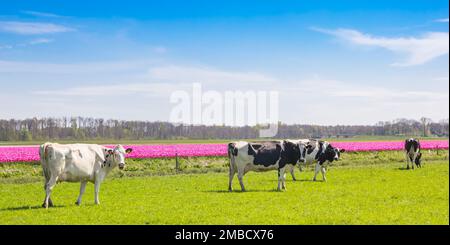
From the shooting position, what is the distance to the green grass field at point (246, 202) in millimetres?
12820

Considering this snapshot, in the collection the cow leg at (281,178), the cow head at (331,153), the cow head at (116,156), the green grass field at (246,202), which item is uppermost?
the cow head at (116,156)

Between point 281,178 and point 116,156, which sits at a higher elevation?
point 116,156

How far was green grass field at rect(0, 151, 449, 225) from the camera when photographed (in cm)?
1282

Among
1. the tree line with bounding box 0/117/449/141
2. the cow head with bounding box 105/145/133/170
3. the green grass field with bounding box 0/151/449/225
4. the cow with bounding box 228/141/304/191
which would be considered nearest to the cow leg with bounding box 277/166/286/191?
the cow with bounding box 228/141/304/191

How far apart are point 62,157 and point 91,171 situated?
1.18m

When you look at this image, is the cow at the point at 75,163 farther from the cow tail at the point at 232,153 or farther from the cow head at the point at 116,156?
the cow tail at the point at 232,153

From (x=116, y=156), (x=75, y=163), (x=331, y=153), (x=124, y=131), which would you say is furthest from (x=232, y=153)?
(x=124, y=131)

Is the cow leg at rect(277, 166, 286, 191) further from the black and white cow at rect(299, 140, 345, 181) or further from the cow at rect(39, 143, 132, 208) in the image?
the cow at rect(39, 143, 132, 208)

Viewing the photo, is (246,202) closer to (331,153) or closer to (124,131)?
(331,153)

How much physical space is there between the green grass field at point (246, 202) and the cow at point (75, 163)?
874 mm

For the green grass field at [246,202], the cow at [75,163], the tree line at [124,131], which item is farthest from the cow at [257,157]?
the tree line at [124,131]

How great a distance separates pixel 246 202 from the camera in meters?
16.0

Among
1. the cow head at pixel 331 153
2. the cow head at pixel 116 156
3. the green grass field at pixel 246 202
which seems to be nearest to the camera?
the green grass field at pixel 246 202

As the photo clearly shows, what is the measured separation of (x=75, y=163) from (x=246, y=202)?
575 cm
